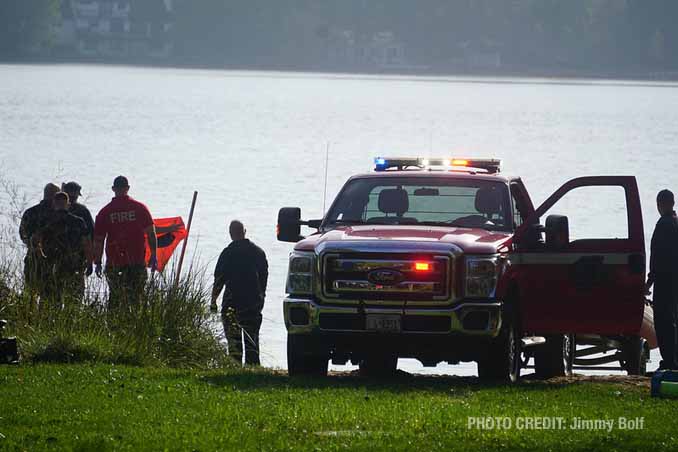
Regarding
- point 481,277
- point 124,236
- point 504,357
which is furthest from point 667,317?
point 124,236

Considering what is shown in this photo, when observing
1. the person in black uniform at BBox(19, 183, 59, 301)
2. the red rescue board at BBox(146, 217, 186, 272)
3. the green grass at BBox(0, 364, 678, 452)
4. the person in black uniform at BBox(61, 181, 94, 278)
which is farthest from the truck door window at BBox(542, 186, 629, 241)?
Answer: the green grass at BBox(0, 364, 678, 452)

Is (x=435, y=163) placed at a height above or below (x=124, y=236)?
above

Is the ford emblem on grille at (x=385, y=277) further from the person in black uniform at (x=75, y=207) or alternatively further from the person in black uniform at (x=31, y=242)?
the person in black uniform at (x=75, y=207)

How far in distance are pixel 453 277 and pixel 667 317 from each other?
2.86 m

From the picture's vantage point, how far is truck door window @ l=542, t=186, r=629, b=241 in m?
44.9

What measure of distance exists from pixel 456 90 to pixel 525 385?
599 ft

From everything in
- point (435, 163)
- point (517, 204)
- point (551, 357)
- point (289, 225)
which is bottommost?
point (551, 357)

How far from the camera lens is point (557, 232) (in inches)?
534

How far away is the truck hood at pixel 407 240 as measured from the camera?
1296 centimetres

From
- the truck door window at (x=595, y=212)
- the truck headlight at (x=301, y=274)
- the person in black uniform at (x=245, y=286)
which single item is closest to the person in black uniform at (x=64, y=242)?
the person in black uniform at (x=245, y=286)

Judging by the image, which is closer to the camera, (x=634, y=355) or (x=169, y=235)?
(x=634, y=355)

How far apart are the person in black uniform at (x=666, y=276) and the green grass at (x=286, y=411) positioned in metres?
1.52

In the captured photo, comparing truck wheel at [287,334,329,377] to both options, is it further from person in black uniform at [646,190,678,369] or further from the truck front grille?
person in black uniform at [646,190,678,369]

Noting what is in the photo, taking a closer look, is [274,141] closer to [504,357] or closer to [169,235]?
[169,235]
